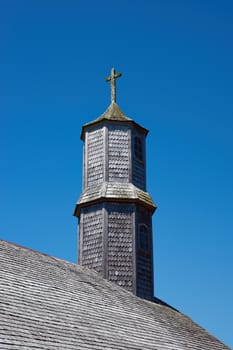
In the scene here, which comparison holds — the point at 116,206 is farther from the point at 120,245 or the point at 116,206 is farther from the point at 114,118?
the point at 114,118

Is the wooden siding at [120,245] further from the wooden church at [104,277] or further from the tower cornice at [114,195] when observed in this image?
the tower cornice at [114,195]

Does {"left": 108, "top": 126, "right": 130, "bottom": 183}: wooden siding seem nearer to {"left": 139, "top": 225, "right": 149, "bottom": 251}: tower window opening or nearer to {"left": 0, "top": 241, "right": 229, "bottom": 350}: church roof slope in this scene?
{"left": 139, "top": 225, "right": 149, "bottom": 251}: tower window opening

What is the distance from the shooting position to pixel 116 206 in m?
20.9

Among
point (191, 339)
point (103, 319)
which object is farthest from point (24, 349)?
point (191, 339)

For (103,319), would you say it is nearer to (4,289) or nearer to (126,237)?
(4,289)

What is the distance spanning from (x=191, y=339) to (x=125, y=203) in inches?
231

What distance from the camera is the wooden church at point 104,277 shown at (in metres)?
12.1

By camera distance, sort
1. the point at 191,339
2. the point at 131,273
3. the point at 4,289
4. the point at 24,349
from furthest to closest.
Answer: the point at 131,273, the point at 191,339, the point at 4,289, the point at 24,349

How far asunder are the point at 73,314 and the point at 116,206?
7951 mm

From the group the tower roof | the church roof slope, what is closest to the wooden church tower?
the tower roof

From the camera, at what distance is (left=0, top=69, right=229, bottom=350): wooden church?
39.5ft

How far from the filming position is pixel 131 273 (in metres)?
19.9

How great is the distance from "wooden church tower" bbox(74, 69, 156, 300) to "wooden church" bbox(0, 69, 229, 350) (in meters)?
0.04

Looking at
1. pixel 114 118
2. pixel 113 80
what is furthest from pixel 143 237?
pixel 113 80
